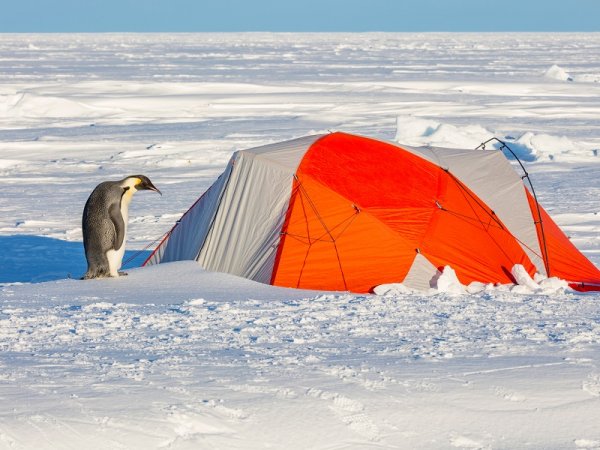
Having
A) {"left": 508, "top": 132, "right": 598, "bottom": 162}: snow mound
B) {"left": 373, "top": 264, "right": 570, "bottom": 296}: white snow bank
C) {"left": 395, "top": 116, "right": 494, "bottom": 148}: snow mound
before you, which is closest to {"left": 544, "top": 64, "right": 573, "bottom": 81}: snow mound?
{"left": 395, "top": 116, "right": 494, "bottom": 148}: snow mound

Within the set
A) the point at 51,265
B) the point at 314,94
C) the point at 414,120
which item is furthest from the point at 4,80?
the point at 51,265

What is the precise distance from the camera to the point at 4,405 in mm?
3145

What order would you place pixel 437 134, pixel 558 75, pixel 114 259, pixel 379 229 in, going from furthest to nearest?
pixel 558 75, pixel 437 134, pixel 114 259, pixel 379 229

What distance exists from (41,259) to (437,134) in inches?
297

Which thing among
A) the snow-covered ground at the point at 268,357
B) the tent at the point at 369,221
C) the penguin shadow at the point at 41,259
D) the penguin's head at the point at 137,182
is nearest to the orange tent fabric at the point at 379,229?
the tent at the point at 369,221

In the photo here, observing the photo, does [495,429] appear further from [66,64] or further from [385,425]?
[66,64]

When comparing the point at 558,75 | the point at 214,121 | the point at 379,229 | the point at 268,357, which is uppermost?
the point at 379,229

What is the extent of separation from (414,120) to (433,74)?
21.1 metres

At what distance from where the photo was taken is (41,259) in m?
7.50

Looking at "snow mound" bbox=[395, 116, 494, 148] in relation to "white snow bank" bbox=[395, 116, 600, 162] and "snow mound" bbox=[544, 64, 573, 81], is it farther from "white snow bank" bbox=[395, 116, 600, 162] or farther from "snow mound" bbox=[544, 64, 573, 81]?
"snow mound" bbox=[544, 64, 573, 81]

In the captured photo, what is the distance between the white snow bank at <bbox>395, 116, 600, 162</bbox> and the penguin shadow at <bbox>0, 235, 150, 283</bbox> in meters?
6.55

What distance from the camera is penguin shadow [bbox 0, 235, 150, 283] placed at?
7016 millimetres

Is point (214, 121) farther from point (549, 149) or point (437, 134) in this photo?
point (549, 149)

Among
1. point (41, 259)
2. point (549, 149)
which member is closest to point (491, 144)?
point (549, 149)
